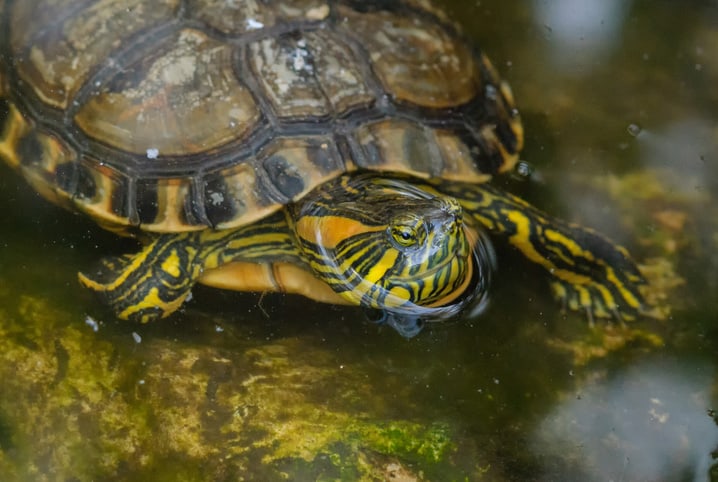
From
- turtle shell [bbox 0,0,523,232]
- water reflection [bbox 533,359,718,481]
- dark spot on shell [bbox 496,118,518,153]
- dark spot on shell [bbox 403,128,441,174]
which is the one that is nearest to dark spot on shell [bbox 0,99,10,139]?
turtle shell [bbox 0,0,523,232]

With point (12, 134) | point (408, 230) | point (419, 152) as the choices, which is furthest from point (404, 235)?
point (12, 134)

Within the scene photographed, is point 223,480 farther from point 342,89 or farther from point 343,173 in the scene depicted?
point 342,89

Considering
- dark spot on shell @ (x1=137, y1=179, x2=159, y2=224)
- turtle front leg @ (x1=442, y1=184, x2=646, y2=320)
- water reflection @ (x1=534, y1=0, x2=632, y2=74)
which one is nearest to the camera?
dark spot on shell @ (x1=137, y1=179, x2=159, y2=224)

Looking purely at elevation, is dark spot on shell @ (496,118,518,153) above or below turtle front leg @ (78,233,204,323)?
above

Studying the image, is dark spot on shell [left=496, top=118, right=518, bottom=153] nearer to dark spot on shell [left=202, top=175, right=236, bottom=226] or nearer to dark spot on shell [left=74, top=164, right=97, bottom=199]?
dark spot on shell [left=202, top=175, right=236, bottom=226]

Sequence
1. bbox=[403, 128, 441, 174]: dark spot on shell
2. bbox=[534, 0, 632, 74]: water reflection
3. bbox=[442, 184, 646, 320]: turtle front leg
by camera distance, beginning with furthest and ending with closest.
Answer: bbox=[534, 0, 632, 74]: water reflection
bbox=[442, 184, 646, 320]: turtle front leg
bbox=[403, 128, 441, 174]: dark spot on shell

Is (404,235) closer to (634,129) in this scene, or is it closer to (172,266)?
(172,266)

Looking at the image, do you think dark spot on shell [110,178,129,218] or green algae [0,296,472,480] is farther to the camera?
dark spot on shell [110,178,129,218]
